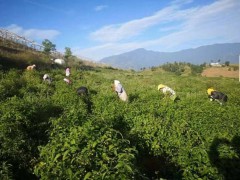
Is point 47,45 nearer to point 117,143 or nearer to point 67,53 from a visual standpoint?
point 67,53

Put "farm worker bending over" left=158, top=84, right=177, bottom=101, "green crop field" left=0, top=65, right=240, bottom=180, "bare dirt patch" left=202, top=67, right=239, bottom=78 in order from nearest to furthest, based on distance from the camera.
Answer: "green crop field" left=0, top=65, right=240, bottom=180
"farm worker bending over" left=158, top=84, right=177, bottom=101
"bare dirt patch" left=202, top=67, right=239, bottom=78

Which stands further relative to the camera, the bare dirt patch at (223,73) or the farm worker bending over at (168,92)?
the bare dirt patch at (223,73)

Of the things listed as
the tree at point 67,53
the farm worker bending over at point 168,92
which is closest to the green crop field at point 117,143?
the farm worker bending over at point 168,92

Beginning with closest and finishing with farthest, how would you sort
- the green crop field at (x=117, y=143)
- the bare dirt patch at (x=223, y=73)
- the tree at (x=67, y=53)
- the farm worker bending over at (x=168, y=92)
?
the green crop field at (x=117, y=143) < the farm worker bending over at (x=168, y=92) < the bare dirt patch at (x=223, y=73) < the tree at (x=67, y=53)

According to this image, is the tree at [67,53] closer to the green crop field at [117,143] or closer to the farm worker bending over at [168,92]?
the farm worker bending over at [168,92]

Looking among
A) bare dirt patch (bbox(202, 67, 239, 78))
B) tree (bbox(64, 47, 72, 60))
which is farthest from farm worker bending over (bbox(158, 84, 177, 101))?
tree (bbox(64, 47, 72, 60))

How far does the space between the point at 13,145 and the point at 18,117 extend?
886 mm

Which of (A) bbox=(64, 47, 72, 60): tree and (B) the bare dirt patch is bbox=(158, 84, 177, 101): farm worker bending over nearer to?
(B) the bare dirt patch

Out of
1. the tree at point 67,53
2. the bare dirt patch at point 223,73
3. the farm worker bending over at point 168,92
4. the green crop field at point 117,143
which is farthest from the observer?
the tree at point 67,53

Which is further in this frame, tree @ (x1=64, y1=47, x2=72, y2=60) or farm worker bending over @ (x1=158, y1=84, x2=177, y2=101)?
tree @ (x1=64, y1=47, x2=72, y2=60)

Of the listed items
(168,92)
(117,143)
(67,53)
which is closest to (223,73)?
(67,53)

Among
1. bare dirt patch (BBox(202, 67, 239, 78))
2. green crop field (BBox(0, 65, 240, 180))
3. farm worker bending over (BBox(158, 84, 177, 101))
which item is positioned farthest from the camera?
bare dirt patch (BBox(202, 67, 239, 78))

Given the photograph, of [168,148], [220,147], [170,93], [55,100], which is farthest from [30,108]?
[170,93]

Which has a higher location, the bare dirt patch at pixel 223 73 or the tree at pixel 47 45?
the tree at pixel 47 45
